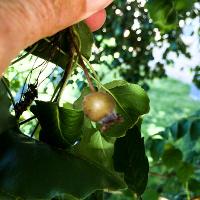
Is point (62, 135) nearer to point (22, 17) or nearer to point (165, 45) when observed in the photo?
point (22, 17)

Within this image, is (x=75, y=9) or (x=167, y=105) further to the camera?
(x=167, y=105)

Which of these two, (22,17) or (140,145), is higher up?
(22,17)

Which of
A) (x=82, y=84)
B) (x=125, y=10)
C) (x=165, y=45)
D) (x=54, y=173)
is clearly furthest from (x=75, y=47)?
(x=165, y=45)

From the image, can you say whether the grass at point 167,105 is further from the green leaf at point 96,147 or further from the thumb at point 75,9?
the thumb at point 75,9

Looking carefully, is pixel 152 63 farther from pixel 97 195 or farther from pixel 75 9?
pixel 75 9

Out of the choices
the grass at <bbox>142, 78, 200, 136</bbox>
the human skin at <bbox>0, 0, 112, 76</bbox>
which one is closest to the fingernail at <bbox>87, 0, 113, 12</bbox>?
the human skin at <bbox>0, 0, 112, 76</bbox>

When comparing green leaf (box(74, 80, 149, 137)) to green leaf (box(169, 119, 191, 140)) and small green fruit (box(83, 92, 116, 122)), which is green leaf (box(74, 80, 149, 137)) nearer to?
small green fruit (box(83, 92, 116, 122))

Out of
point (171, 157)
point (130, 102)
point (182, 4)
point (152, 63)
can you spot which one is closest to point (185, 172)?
point (171, 157)
